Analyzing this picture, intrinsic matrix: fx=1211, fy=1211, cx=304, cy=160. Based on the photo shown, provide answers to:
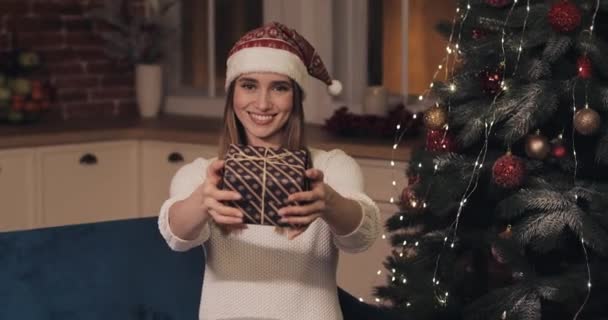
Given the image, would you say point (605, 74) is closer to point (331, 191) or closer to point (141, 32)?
point (331, 191)

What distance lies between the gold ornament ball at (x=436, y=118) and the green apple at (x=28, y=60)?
209 cm

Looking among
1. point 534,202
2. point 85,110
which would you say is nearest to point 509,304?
point 534,202

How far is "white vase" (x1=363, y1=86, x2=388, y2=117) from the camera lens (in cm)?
435

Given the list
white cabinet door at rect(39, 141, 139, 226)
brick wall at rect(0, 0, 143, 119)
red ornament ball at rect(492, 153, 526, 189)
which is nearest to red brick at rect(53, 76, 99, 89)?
brick wall at rect(0, 0, 143, 119)

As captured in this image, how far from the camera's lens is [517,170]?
9.20 feet

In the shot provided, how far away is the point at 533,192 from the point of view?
280 centimetres

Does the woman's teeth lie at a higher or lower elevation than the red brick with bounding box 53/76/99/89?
higher

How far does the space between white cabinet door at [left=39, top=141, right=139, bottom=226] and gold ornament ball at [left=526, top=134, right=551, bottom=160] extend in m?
2.06

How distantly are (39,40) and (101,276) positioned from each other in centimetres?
240

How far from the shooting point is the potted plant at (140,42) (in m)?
4.88

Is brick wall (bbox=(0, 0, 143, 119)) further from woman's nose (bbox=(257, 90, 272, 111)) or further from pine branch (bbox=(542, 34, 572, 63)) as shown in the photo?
woman's nose (bbox=(257, 90, 272, 111))

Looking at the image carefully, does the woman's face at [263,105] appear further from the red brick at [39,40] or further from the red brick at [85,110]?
the red brick at [85,110]

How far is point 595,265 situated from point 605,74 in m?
0.44

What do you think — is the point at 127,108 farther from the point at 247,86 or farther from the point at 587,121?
the point at 247,86
